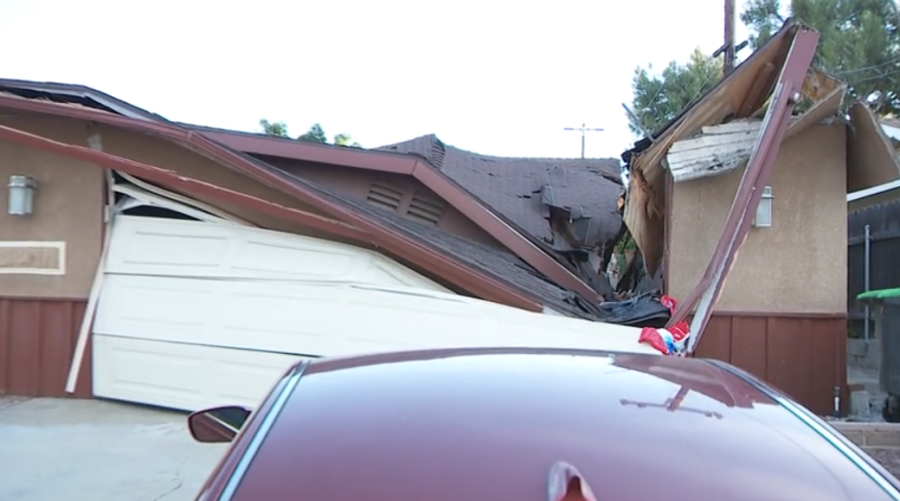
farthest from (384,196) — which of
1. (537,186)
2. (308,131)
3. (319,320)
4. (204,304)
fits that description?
(308,131)

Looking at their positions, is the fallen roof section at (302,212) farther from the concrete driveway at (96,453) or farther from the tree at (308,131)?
the tree at (308,131)

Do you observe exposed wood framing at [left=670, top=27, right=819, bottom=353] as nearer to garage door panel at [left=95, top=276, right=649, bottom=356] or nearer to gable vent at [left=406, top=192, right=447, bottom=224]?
garage door panel at [left=95, top=276, right=649, bottom=356]

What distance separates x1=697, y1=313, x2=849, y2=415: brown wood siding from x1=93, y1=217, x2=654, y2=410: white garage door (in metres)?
1.80

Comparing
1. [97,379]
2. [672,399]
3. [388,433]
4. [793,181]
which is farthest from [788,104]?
[97,379]

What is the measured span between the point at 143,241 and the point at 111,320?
0.85 meters

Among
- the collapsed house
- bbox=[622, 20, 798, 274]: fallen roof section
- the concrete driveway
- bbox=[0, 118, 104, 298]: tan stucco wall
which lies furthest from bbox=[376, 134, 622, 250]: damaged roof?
the concrete driveway

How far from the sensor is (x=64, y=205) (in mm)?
8180

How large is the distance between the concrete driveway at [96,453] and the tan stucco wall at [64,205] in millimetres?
1275

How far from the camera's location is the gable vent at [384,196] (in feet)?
33.3

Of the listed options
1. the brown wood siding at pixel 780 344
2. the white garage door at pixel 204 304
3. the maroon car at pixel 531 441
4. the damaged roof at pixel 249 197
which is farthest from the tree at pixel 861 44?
the maroon car at pixel 531 441

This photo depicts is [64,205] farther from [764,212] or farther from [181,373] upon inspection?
[764,212]

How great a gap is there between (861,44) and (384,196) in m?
9.98

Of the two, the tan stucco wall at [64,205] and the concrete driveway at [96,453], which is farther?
the tan stucco wall at [64,205]

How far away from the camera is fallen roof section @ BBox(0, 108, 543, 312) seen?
7.30 metres
